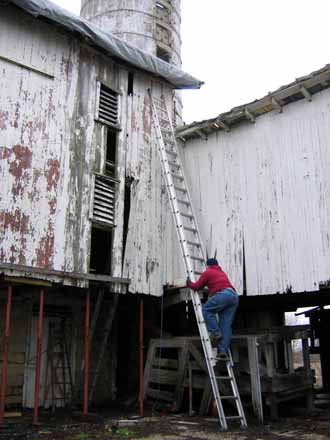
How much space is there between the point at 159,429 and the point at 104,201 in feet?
17.2

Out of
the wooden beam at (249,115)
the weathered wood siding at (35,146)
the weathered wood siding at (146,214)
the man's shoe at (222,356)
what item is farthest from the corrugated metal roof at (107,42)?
the man's shoe at (222,356)

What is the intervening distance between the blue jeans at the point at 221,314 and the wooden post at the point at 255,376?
3.49 ft

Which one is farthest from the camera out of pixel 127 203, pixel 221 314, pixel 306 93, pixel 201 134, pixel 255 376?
pixel 201 134

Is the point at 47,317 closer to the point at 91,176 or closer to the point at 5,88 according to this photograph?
the point at 91,176

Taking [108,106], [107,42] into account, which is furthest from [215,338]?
[107,42]

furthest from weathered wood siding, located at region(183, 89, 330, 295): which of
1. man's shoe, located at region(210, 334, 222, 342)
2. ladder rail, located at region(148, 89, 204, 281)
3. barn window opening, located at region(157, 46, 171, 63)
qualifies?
barn window opening, located at region(157, 46, 171, 63)

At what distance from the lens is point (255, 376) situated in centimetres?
899

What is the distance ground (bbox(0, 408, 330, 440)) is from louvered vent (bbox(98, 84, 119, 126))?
22.7ft

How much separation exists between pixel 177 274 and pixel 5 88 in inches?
241

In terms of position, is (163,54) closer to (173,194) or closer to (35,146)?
(173,194)

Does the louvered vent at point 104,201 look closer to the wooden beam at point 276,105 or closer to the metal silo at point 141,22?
the wooden beam at point 276,105

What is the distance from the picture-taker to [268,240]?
1067 centimetres

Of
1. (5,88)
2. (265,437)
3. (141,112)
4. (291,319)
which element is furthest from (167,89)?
(291,319)

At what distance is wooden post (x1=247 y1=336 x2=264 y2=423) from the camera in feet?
28.6
